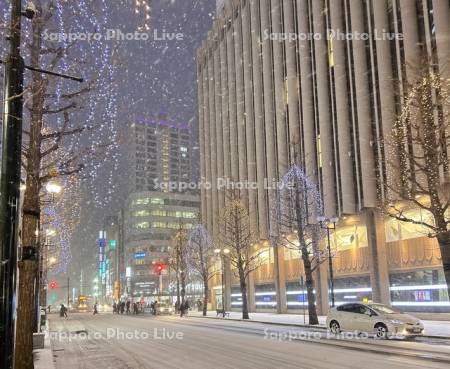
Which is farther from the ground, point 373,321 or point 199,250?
point 199,250

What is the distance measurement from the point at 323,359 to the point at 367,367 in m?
1.83

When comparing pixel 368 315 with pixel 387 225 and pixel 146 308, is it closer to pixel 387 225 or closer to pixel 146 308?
pixel 387 225

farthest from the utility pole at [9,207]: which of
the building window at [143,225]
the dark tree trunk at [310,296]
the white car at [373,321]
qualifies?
the building window at [143,225]

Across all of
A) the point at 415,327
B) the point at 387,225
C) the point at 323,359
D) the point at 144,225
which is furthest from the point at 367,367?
the point at 144,225

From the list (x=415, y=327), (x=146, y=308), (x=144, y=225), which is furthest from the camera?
(x=144, y=225)

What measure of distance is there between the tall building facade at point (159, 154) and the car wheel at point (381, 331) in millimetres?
139714

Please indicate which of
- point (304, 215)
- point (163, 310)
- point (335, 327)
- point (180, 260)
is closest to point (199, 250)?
point (180, 260)

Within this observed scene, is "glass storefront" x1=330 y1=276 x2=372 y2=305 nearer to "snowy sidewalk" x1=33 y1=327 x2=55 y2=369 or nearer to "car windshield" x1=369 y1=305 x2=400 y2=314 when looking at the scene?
"car windshield" x1=369 y1=305 x2=400 y2=314

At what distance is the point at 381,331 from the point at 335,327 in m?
3.25

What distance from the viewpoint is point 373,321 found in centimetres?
2114

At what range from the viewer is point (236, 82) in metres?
62.7

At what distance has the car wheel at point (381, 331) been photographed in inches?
804

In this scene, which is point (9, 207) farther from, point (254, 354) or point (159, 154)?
point (159, 154)

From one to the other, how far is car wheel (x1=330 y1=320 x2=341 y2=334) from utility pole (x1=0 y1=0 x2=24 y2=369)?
768 inches
